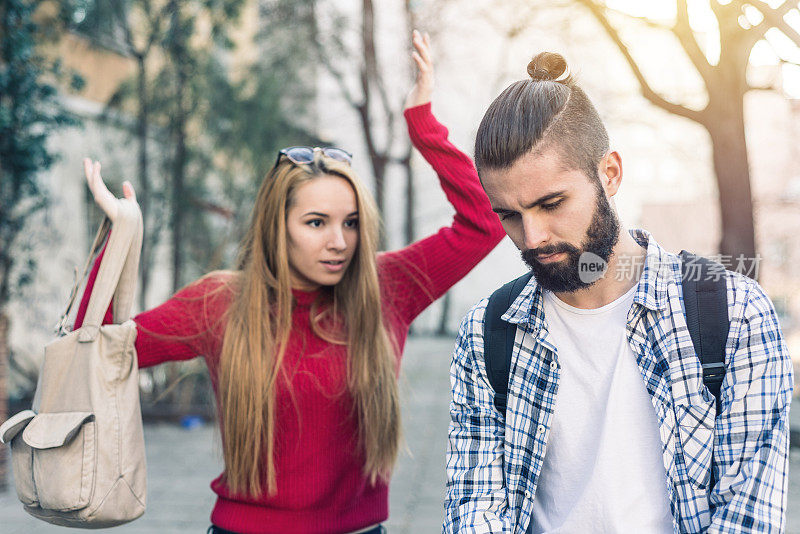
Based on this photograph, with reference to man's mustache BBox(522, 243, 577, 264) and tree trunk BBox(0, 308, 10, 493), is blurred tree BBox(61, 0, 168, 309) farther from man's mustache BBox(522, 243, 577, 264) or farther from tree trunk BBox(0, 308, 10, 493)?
man's mustache BBox(522, 243, 577, 264)

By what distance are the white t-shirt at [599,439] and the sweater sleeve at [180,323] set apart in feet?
4.29

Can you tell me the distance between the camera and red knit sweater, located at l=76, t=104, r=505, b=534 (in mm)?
2719

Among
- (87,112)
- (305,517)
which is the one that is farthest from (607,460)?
(87,112)

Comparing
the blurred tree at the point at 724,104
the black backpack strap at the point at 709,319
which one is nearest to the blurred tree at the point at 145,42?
the blurred tree at the point at 724,104

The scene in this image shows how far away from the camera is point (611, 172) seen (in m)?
2.04

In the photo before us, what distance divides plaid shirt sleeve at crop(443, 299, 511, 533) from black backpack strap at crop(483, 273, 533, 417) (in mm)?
18

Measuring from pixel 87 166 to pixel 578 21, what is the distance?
5.97 m

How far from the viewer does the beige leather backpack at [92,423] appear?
2484 millimetres

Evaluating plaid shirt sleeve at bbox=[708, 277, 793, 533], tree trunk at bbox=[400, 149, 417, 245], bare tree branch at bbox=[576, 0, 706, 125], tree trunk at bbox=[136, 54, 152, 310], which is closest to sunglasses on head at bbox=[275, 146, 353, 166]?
plaid shirt sleeve at bbox=[708, 277, 793, 533]

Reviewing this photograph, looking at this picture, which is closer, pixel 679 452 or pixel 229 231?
pixel 679 452

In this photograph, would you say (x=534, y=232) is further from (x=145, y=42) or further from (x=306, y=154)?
(x=145, y=42)

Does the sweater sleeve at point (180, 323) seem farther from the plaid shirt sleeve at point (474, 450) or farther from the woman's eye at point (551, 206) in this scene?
the woman's eye at point (551, 206)

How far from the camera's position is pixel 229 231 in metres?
9.57

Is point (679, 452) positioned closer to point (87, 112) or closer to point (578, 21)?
point (578, 21)
